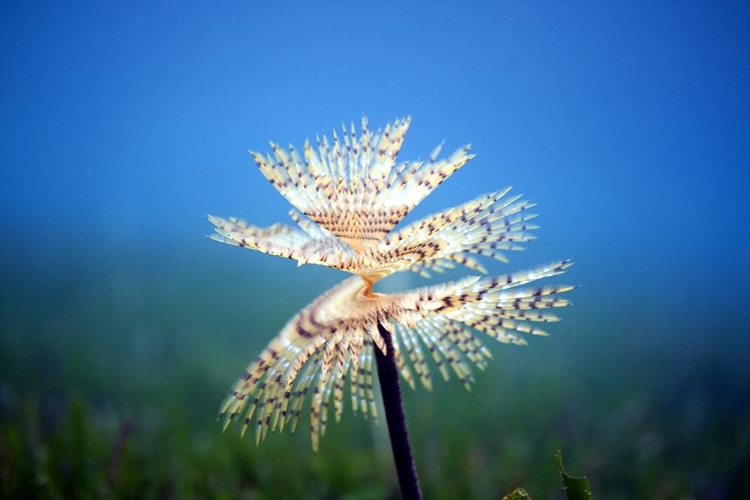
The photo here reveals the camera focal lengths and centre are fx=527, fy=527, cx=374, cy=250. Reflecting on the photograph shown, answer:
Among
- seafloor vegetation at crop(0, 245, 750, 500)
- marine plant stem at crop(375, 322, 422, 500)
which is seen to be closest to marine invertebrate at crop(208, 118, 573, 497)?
marine plant stem at crop(375, 322, 422, 500)

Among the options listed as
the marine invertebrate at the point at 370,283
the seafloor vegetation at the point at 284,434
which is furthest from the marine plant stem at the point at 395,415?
the seafloor vegetation at the point at 284,434

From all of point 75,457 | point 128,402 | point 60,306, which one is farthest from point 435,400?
point 60,306

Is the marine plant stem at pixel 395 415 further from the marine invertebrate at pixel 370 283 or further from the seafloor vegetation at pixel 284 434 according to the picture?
the seafloor vegetation at pixel 284 434

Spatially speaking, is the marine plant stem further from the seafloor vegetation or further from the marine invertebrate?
the seafloor vegetation

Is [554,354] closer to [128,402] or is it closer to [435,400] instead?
[435,400]

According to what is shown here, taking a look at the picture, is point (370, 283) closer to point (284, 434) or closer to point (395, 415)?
point (395, 415)
